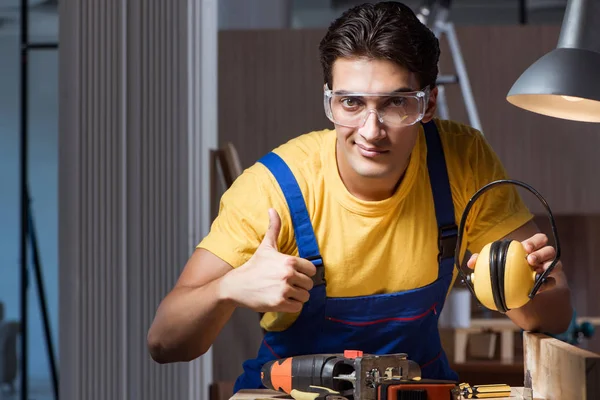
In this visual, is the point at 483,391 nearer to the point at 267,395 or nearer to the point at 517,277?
the point at 517,277

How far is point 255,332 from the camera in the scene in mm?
3201

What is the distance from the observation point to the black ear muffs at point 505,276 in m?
1.24

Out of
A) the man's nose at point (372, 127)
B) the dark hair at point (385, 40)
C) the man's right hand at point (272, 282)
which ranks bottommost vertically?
the man's right hand at point (272, 282)

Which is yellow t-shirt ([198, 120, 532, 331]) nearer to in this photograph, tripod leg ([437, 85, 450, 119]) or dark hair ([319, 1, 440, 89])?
dark hair ([319, 1, 440, 89])

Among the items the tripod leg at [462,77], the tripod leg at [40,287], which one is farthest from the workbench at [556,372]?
the tripod leg at [40,287]

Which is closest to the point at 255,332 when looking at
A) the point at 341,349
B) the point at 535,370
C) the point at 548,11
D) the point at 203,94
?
the point at 203,94

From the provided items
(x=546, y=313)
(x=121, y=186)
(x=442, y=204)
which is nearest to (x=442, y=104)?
(x=121, y=186)

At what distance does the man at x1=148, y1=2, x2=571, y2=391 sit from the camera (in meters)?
1.46

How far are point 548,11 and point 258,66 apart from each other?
9.61ft

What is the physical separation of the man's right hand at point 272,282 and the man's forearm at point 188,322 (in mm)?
69

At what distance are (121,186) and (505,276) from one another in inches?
43.3

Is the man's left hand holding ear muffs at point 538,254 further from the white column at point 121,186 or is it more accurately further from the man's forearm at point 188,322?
the white column at point 121,186

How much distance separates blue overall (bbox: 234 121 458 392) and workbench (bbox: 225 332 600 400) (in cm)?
18

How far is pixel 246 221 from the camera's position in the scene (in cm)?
153
